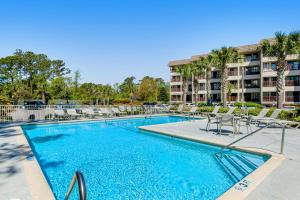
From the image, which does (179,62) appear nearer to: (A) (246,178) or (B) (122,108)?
(B) (122,108)

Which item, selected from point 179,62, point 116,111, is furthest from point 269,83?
point 116,111

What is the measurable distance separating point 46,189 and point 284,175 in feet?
15.5

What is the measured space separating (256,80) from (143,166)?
3653cm

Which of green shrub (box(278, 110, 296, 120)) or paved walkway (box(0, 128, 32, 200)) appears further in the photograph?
green shrub (box(278, 110, 296, 120))

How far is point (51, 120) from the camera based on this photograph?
1492cm

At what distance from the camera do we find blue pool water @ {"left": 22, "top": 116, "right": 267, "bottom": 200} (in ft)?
15.3

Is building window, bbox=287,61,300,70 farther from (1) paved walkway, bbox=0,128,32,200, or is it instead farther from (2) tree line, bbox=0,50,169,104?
(1) paved walkway, bbox=0,128,32,200

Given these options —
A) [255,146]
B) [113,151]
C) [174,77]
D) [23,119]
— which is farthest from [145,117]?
[174,77]

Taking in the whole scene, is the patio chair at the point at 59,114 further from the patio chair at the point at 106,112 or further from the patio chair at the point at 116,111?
the patio chair at the point at 116,111

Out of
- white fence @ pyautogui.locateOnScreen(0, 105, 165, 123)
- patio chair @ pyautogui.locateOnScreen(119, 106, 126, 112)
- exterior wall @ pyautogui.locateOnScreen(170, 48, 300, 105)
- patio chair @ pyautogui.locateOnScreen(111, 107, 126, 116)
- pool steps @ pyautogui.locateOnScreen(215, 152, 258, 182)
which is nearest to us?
pool steps @ pyautogui.locateOnScreen(215, 152, 258, 182)

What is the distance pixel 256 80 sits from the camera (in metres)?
36.9

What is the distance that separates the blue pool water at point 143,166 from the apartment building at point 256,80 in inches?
1027

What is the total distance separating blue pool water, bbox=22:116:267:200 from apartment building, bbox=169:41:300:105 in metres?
26.1

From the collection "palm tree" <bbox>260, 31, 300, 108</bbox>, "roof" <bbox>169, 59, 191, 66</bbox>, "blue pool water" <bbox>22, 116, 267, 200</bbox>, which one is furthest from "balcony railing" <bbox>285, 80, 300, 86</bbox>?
"blue pool water" <bbox>22, 116, 267, 200</bbox>
